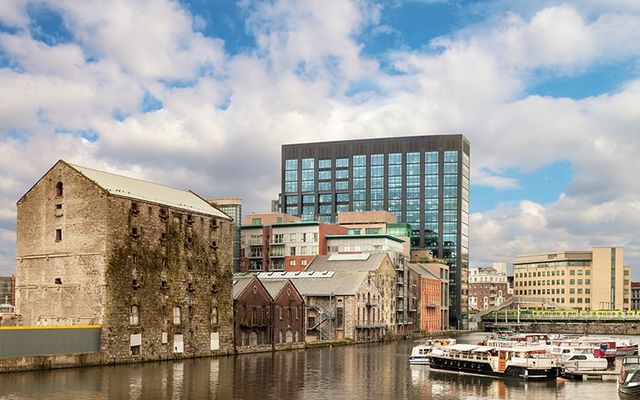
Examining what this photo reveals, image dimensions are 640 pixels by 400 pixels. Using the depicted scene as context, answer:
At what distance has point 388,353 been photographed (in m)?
120

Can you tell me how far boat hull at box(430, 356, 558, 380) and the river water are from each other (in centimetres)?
151

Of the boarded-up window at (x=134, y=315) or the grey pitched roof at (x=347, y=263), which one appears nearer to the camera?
the boarded-up window at (x=134, y=315)

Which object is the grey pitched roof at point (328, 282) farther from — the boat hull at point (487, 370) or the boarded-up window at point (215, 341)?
the boat hull at point (487, 370)

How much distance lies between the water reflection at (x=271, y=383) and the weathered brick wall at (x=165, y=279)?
4.22 meters

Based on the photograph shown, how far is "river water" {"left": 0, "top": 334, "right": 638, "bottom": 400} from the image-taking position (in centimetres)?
6278

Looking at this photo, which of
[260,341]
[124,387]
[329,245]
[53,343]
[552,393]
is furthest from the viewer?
[329,245]

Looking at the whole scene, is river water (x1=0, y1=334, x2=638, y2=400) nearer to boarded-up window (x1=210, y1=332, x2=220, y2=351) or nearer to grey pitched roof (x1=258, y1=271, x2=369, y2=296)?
boarded-up window (x1=210, y1=332, x2=220, y2=351)

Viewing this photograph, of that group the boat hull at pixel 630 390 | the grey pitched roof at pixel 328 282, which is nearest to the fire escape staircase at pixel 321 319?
the grey pitched roof at pixel 328 282

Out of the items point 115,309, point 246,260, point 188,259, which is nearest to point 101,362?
point 115,309

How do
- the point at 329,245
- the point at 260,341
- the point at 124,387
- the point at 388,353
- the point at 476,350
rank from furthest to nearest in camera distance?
the point at 329,245 < the point at 388,353 < the point at 260,341 < the point at 476,350 < the point at 124,387

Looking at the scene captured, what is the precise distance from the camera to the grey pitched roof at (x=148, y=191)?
90.9 meters

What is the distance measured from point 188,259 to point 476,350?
36270 millimetres

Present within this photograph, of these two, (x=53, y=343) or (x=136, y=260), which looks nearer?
(x=53, y=343)

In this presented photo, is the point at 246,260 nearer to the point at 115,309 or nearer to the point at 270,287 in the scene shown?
the point at 270,287
